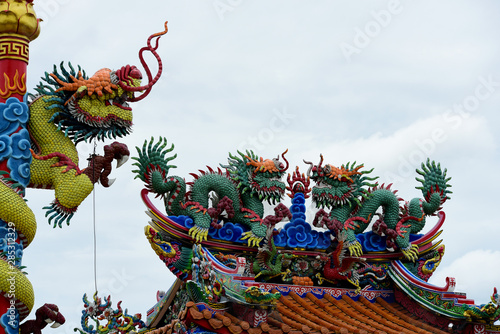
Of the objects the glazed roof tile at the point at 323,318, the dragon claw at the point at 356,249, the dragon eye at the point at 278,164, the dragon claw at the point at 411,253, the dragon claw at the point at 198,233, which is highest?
the dragon eye at the point at 278,164

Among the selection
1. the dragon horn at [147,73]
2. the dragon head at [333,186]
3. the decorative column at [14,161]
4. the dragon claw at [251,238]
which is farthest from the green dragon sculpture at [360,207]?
the decorative column at [14,161]

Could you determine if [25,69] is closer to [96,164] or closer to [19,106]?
[19,106]

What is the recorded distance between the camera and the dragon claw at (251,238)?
456 inches

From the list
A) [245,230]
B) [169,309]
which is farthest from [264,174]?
[169,309]

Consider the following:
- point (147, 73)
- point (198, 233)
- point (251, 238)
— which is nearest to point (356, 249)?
point (251, 238)

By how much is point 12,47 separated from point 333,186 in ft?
14.6

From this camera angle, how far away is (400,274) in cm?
1234

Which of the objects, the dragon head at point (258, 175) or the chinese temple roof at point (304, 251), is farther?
the dragon head at point (258, 175)

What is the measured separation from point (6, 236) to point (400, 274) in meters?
5.17

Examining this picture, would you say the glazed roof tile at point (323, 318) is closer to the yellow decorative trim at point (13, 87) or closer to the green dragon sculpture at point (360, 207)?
the green dragon sculpture at point (360, 207)

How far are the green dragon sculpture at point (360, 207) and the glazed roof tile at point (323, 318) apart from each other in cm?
73

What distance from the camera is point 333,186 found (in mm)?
12227

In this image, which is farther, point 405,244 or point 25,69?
point 405,244

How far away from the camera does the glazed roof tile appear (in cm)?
1038
